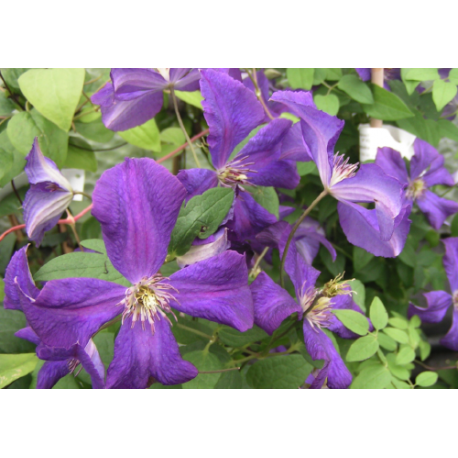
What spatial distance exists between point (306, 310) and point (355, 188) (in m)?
0.15

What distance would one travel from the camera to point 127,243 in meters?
Answer: 0.39

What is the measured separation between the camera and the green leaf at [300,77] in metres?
0.80

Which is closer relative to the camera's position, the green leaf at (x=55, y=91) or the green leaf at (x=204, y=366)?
the green leaf at (x=204, y=366)

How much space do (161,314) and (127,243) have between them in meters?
0.09

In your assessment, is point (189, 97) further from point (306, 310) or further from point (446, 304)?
point (446, 304)

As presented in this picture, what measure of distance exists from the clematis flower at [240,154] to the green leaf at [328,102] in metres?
0.29

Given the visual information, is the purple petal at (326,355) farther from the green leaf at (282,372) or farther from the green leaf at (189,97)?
the green leaf at (189,97)

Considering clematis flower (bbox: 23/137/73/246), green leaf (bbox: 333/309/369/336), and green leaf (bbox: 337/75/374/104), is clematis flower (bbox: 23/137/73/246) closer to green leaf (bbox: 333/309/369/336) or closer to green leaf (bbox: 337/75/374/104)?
green leaf (bbox: 333/309/369/336)

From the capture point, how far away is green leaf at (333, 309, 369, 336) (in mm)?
597

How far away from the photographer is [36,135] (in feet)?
2.37

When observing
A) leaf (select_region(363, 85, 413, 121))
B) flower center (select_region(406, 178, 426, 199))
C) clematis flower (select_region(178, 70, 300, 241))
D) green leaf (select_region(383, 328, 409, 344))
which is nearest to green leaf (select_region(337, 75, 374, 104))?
leaf (select_region(363, 85, 413, 121))

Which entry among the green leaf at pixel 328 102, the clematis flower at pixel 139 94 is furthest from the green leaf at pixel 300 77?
the clematis flower at pixel 139 94
